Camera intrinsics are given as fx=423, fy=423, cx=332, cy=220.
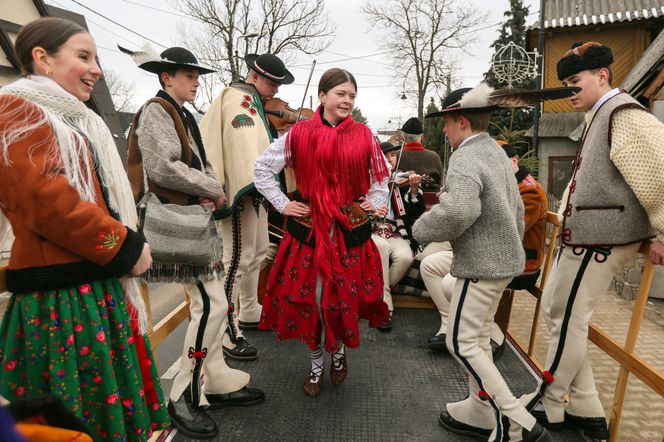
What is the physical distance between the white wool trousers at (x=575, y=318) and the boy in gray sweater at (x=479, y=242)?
0.29 meters

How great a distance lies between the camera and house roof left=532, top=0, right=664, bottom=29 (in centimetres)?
1129

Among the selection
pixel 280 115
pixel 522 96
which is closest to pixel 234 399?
pixel 522 96

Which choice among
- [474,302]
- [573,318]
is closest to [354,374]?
[474,302]

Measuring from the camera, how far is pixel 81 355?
1.39 meters

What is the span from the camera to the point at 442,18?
2230cm

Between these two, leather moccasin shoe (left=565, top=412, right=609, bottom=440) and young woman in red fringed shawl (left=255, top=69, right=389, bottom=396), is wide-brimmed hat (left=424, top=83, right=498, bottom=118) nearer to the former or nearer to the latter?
young woman in red fringed shawl (left=255, top=69, right=389, bottom=396)

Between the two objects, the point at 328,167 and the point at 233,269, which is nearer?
the point at 328,167

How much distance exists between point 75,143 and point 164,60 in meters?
0.95

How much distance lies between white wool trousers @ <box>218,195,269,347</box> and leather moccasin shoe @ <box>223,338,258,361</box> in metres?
0.05

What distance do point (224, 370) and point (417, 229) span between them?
141 centimetres

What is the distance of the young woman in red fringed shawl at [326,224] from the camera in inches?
95.3

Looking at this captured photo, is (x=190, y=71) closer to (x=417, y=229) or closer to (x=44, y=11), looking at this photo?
(x=417, y=229)

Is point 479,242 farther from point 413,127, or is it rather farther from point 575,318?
point 413,127

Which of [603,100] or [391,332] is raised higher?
[603,100]
